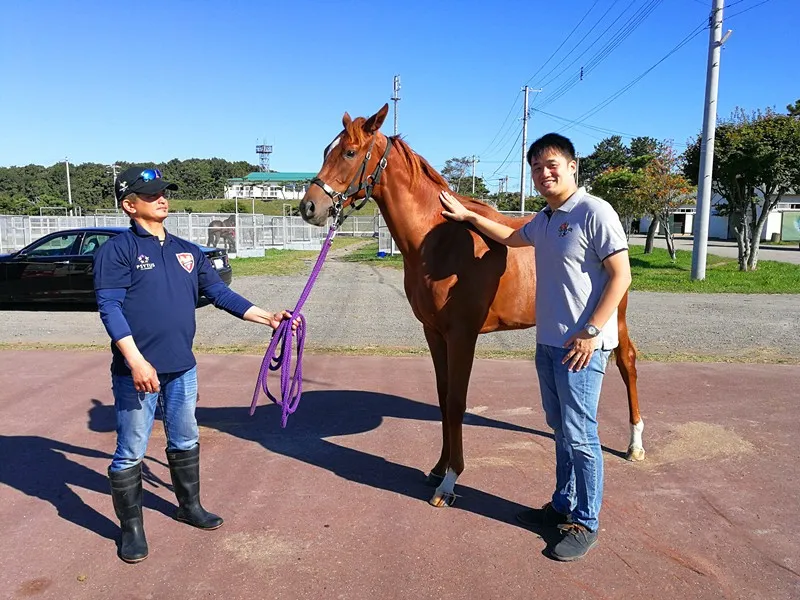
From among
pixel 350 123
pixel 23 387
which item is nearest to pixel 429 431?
pixel 350 123

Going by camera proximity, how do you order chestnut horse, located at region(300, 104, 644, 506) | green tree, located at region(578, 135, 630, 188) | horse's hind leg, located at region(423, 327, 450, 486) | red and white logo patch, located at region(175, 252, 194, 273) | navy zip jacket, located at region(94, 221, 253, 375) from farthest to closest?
green tree, located at region(578, 135, 630, 188)
horse's hind leg, located at region(423, 327, 450, 486)
chestnut horse, located at region(300, 104, 644, 506)
red and white logo patch, located at region(175, 252, 194, 273)
navy zip jacket, located at region(94, 221, 253, 375)

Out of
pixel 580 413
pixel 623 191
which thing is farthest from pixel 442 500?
pixel 623 191

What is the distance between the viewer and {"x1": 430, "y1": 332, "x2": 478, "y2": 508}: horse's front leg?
347 cm

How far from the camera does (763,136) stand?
16078 mm

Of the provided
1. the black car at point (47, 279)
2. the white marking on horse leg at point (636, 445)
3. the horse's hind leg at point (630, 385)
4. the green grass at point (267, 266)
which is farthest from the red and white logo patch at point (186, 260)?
the green grass at point (267, 266)

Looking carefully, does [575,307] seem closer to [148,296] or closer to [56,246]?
[148,296]

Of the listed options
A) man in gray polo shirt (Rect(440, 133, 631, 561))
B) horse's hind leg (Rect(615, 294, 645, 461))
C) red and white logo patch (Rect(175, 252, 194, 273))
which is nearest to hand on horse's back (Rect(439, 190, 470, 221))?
man in gray polo shirt (Rect(440, 133, 631, 561))

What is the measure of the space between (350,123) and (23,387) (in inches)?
179

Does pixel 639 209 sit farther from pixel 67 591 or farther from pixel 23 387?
pixel 67 591

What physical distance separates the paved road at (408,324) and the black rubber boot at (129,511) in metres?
5.01

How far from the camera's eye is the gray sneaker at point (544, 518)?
10.6 ft

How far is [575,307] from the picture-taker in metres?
2.80

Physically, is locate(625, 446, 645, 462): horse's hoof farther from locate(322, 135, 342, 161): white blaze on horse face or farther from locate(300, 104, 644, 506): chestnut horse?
locate(322, 135, 342, 161): white blaze on horse face

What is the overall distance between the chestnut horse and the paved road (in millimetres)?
4132
